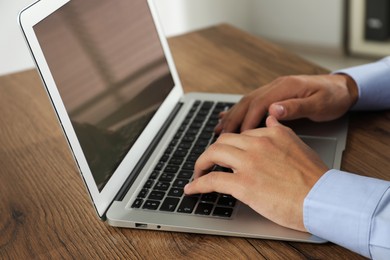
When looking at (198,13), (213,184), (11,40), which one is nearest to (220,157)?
(213,184)

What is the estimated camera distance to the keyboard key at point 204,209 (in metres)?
0.83

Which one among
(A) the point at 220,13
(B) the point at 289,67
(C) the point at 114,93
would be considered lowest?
(A) the point at 220,13

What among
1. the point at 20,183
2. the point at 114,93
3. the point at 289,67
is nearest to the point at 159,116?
the point at 114,93

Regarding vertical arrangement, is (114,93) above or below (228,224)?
above

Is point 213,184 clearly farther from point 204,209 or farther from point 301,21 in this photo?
point 301,21

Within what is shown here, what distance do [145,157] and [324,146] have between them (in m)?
0.30

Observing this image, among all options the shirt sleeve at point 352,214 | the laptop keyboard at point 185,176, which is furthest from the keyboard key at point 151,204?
the shirt sleeve at point 352,214

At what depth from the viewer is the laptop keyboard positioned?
0.85 metres

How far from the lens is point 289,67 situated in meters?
1.32

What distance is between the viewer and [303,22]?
3.17 metres

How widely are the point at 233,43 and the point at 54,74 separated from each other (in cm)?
75

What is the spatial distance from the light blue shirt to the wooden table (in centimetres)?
3

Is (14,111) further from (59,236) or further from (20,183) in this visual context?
(59,236)

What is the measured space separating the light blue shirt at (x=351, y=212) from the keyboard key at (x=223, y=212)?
111 millimetres
